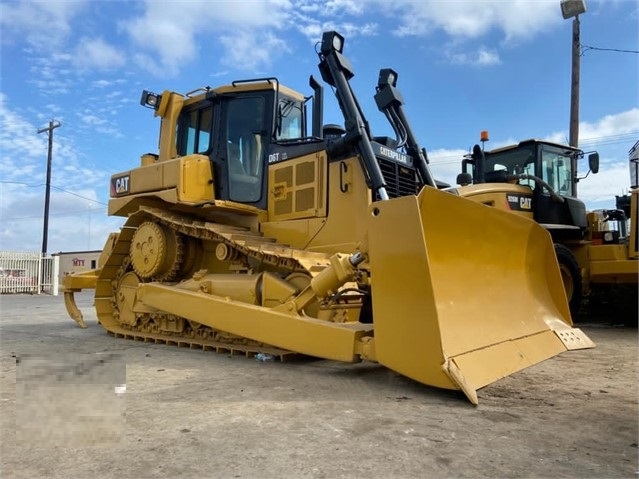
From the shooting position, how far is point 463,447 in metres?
2.88

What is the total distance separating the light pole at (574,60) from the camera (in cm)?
1373

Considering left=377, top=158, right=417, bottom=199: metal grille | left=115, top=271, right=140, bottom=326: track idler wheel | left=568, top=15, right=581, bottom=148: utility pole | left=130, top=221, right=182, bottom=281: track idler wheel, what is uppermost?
left=568, top=15, right=581, bottom=148: utility pole

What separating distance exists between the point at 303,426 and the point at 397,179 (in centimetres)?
364

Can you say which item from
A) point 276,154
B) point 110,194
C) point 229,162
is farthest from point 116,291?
point 276,154

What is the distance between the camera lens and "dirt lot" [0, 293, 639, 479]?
2633 mm

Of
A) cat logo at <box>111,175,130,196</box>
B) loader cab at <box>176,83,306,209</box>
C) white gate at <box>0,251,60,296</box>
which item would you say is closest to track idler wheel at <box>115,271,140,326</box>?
cat logo at <box>111,175,130,196</box>

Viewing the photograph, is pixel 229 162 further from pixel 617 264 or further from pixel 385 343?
pixel 617 264

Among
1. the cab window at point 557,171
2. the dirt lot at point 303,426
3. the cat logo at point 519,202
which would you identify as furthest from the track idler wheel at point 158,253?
the cab window at point 557,171

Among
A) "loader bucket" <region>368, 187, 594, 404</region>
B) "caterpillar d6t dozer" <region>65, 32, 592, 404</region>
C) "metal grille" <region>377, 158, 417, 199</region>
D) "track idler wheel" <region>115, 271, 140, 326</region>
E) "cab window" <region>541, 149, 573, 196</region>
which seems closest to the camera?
"loader bucket" <region>368, 187, 594, 404</region>

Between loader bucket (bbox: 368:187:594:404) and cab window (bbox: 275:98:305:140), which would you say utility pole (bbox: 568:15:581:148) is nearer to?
cab window (bbox: 275:98:305:140)

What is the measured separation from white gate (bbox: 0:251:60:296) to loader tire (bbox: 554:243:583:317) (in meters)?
22.3

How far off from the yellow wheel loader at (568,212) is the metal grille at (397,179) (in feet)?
8.03

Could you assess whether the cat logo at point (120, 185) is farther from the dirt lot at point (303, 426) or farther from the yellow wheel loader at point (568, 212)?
the yellow wheel loader at point (568, 212)

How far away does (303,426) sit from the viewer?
3.29 metres
